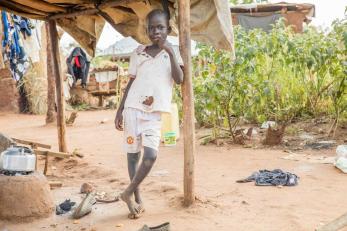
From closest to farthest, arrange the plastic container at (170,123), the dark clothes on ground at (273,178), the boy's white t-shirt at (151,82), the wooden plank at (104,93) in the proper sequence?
the boy's white t-shirt at (151,82)
the dark clothes on ground at (273,178)
the plastic container at (170,123)
the wooden plank at (104,93)

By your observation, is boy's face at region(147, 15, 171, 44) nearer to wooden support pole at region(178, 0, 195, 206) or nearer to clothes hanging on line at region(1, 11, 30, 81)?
wooden support pole at region(178, 0, 195, 206)

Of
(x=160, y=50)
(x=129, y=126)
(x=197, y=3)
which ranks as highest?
(x=197, y=3)

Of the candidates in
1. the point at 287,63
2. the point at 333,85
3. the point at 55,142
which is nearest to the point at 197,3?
the point at 287,63

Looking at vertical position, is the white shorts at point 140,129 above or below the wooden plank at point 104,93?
below

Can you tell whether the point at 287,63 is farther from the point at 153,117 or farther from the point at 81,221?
the point at 81,221

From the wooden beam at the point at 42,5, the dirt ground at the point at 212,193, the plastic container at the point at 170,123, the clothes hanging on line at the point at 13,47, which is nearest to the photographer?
the dirt ground at the point at 212,193

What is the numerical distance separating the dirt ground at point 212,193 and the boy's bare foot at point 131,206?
0.07m

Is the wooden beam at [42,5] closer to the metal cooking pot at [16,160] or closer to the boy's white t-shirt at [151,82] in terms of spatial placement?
the boy's white t-shirt at [151,82]

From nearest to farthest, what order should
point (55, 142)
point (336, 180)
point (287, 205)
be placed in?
point (287, 205) → point (336, 180) → point (55, 142)

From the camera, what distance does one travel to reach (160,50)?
333cm

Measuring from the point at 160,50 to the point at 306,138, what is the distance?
394cm

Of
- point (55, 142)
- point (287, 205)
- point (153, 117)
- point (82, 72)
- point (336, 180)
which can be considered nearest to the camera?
point (153, 117)

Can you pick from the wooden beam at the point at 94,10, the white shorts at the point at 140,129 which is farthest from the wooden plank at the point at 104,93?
the white shorts at the point at 140,129

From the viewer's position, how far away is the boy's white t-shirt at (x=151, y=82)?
127 inches
